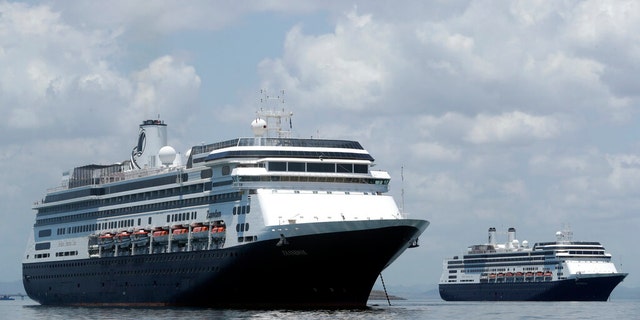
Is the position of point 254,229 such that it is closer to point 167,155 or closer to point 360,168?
point 360,168

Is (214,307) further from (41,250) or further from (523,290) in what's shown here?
(523,290)

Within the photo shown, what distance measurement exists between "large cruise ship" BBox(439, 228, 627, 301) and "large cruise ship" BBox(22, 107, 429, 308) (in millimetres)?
99878

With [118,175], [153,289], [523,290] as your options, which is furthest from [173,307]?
[523,290]

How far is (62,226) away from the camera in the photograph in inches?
4269

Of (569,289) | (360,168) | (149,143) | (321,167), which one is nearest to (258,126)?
(321,167)

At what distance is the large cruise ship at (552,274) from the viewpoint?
181 meters

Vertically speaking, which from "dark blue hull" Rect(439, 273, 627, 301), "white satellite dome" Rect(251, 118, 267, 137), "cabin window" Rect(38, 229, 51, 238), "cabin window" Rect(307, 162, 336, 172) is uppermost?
"white satellite dome" Rect(251, 118, 267, 137)

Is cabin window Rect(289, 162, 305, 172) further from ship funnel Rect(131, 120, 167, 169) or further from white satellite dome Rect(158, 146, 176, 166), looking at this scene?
ship funnel Rect(131, 120, 167, 169)

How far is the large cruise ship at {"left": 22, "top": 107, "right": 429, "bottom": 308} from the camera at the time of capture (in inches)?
3083

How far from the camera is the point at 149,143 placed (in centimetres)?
10869

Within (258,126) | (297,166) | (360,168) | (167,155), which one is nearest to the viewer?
(297,166)

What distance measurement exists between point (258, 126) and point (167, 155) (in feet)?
41.2

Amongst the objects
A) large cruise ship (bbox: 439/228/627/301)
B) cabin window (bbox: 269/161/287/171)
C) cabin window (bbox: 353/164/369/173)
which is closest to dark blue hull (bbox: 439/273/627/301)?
large cruise ship (bbox: 439/228/627/301)

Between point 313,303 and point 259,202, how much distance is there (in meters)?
8.01
